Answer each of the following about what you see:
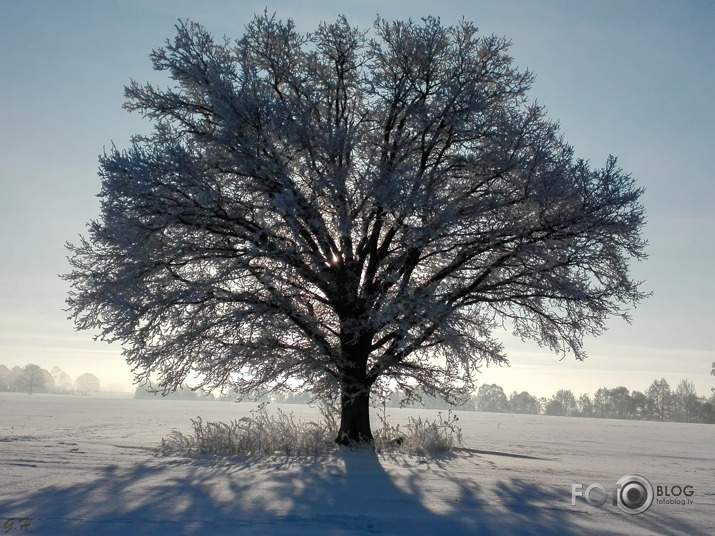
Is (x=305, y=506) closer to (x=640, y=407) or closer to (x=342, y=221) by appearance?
(x=342, y=221)

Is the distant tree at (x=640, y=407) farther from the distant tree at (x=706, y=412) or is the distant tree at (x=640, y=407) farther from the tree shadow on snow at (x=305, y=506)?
the tree shadow on snow at (x=305, y=506)

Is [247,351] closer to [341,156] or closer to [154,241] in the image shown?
[154,241]

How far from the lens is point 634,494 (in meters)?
8.46

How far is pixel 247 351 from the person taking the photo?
538 inches

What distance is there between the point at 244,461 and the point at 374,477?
3.09 metres

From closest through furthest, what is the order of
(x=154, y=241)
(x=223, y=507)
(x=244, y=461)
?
(x=223, y=507), (x=244, y=461), (x=154, y=241)

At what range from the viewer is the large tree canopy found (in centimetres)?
1295

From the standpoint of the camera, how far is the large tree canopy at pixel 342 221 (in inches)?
510

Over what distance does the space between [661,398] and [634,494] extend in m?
119

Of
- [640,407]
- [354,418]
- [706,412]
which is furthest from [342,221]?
[640,407]

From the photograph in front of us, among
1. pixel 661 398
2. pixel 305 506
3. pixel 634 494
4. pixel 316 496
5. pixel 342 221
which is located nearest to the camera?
pixel 305 506

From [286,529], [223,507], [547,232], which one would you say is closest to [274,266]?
[547,232]

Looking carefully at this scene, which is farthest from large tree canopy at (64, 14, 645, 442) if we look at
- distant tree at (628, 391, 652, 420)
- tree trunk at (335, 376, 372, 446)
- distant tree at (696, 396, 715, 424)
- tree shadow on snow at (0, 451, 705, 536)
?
distant tree at (628, 391, 652, 420)

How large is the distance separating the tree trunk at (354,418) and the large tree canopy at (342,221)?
0.16 feet
